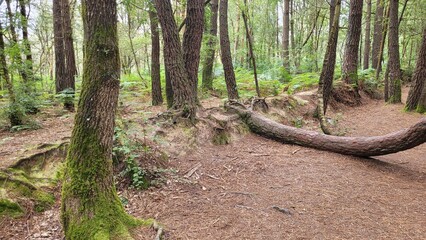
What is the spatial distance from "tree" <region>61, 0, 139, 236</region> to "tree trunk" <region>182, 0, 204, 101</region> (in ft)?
10.9

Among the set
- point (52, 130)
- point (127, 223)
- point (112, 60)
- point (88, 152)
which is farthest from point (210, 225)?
point (52, 130)

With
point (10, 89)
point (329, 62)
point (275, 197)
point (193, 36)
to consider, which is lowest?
point (275, 197)

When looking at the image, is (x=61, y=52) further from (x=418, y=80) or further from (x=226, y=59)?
(x=418, y=80)

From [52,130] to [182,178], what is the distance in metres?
4.29

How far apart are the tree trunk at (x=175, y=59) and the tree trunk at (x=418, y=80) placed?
277 inches

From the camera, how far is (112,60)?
276 cm

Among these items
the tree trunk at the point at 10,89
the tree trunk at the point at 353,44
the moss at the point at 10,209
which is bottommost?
the moss at the point at 10,209

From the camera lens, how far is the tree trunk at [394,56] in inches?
359

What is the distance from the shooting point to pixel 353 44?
1051 centimetres

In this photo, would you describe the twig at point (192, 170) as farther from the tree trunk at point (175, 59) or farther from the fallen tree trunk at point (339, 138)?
the fallen tree trunk at point (339, 138)

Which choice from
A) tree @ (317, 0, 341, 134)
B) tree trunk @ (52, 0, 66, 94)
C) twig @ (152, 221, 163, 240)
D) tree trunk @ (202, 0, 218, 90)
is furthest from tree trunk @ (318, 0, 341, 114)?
tree trunk @ (52, 0, 66, 94)

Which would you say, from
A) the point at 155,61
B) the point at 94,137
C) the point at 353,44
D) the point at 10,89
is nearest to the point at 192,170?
the point at 94,137

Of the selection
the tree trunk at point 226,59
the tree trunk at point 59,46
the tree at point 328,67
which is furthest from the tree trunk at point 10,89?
the tree at point 328,67

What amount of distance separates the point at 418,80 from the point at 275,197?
7.15 metres
